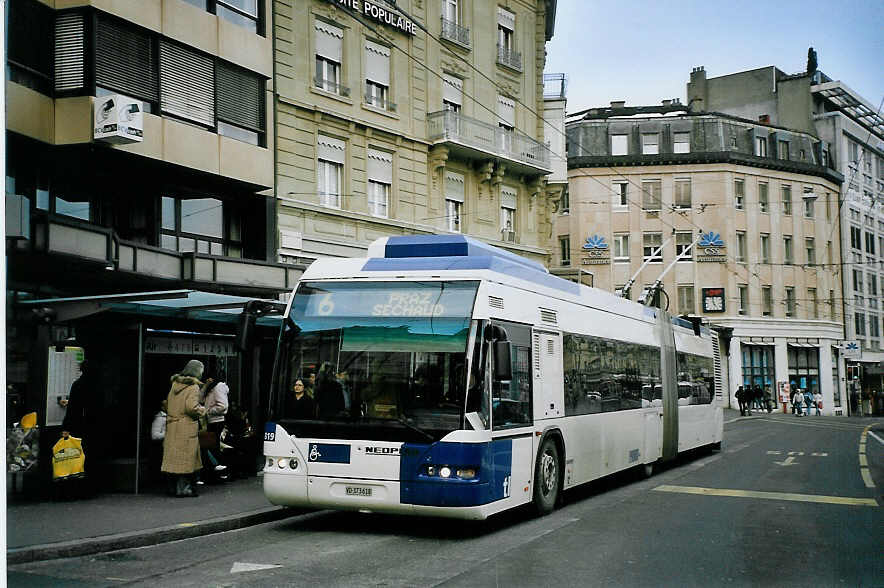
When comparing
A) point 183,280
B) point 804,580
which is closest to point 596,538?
point 804,580

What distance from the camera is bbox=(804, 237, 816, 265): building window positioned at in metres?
63.5

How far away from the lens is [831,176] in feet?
216

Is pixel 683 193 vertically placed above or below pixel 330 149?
above

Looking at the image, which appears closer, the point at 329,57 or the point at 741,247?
the point at 329,57

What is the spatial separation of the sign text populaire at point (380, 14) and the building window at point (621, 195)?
110 feet

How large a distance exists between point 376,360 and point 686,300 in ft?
168

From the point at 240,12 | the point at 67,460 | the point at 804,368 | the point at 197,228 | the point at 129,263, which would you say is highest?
the point at 240,12

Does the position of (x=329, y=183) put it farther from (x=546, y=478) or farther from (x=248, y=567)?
(x=248, y=567)

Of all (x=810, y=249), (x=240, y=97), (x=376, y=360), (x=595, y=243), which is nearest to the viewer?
(x=376, y=360)

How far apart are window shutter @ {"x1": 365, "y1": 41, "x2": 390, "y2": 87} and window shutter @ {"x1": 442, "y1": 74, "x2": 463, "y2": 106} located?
276cm

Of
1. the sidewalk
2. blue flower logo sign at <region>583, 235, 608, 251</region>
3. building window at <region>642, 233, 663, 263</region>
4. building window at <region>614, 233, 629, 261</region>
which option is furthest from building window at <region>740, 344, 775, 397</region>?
the sidewalk

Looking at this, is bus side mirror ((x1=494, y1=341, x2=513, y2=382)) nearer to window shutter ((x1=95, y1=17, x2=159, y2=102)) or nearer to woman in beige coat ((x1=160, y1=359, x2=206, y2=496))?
woman in beige coat ((x1=160, y1=359, x2=206, y2=496))

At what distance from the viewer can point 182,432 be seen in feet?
42.6

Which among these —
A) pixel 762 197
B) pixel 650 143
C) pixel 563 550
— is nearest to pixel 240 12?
pixel 563 550
